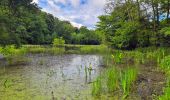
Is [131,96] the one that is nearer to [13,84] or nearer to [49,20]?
[13,84]

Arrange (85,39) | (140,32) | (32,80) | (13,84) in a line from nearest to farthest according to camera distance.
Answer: (13,84)
(32,80)
(140,32)
(85,39)

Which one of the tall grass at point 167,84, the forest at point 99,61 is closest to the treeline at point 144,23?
the forest at point 99,61

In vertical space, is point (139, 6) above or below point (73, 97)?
above

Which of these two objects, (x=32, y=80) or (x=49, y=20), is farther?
(x=49, y=20)

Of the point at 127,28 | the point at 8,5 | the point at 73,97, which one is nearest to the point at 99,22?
the point at 127,28

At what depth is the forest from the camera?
334 inches

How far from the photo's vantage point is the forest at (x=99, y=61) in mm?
8477

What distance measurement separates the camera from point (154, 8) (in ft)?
87.8

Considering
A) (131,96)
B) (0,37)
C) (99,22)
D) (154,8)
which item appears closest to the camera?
(131,96)

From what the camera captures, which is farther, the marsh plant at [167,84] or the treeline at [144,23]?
the treeline at [144,23]

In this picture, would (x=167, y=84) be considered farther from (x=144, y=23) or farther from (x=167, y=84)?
(x=144, y=23)

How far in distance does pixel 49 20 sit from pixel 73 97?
75.0 meters

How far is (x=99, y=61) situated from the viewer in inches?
819

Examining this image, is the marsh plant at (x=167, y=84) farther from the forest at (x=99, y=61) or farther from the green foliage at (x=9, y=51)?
the green foliage at (x=9, y=51)
